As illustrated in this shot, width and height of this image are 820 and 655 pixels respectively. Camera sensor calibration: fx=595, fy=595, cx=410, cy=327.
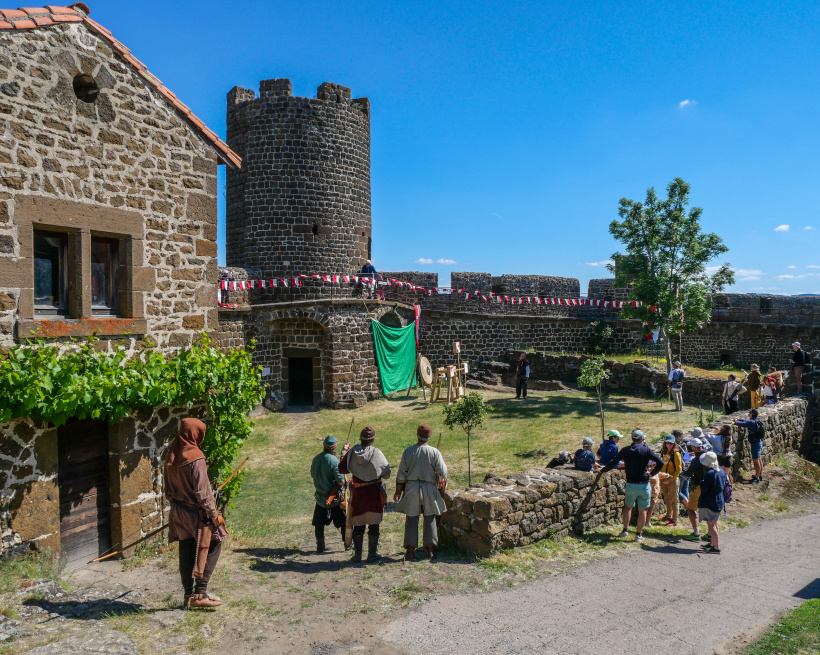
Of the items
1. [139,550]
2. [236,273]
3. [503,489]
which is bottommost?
[139,550]

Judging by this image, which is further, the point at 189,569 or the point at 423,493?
the point at 423,493

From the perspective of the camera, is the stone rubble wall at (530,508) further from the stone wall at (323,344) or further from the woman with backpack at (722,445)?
the stone wall at (323,344)

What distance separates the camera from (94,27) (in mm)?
6930

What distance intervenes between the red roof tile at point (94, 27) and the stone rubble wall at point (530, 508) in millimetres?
5726

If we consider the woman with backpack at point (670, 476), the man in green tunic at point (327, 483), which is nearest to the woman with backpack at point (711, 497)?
the woman with backpack at point (670, 476)

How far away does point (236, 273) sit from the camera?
1928 centimetres

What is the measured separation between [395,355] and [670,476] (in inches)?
501

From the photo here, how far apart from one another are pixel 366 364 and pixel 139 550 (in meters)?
12.8

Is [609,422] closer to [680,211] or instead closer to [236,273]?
[680,211]

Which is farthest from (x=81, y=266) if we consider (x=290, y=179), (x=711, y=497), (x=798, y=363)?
(x=798, y=363)

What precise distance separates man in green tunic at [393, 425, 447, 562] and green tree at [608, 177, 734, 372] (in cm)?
1324

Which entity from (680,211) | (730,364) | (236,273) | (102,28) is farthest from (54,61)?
(730,364)

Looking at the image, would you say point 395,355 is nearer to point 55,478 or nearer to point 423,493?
point 423,493

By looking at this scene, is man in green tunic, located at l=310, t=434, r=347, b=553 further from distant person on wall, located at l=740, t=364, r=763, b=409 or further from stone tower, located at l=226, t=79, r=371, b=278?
stone tower, located at l=226, t=79, r=371, b=278
